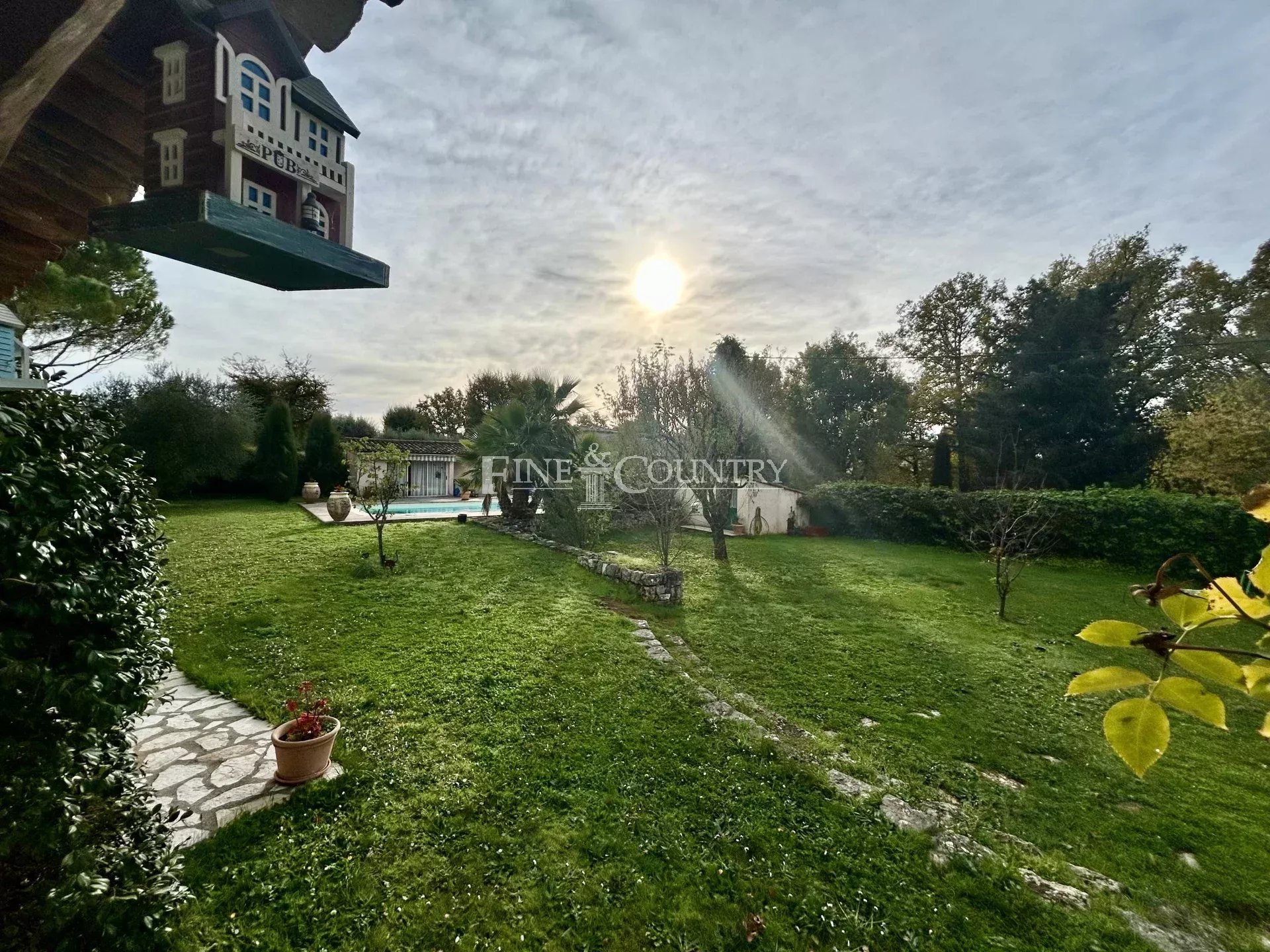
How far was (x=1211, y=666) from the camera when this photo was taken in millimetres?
672

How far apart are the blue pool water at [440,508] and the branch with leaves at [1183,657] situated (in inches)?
613

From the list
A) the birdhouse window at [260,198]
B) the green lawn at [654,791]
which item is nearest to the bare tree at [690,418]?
the green lawn at [654,791]

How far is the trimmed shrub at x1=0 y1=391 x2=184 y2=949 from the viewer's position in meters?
1.64

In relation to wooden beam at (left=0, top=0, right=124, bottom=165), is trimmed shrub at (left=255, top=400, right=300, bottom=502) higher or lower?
lower

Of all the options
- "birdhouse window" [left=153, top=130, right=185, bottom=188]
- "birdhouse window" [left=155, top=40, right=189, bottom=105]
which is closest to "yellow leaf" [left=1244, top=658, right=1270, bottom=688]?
"birdhouse window" [left=153, top=130, right=185, bottom=188]

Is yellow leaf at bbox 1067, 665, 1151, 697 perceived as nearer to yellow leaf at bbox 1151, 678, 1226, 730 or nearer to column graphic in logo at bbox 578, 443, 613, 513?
yellow leaf at bbox 1151, 678, 1226, 730

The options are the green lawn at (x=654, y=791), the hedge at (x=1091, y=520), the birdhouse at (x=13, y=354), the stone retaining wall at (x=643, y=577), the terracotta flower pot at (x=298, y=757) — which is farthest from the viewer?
the hedge at (x=1091, y=520)

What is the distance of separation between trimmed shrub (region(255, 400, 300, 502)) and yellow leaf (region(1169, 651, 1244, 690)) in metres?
19.2

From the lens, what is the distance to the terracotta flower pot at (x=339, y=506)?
41.4 ft

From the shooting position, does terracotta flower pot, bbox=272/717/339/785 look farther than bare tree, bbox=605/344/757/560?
No

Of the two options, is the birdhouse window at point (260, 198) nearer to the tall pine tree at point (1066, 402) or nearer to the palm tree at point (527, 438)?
the palm tree at point (527, 438)

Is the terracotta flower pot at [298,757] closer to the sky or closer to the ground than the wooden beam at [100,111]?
closer to the ground

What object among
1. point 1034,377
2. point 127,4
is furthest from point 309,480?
point 1034,377

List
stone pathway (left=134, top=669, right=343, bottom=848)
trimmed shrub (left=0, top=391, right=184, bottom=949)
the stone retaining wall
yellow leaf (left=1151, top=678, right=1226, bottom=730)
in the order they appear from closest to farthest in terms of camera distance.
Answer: yellow leaf (left=1151, top=678, right=1226, bottom=730)
trimmed shrub (left=0, top=391, right=184, bottom=949)
stone pathway (left=134, top=669, right=343, bottom=848)
the stone retaining wall
